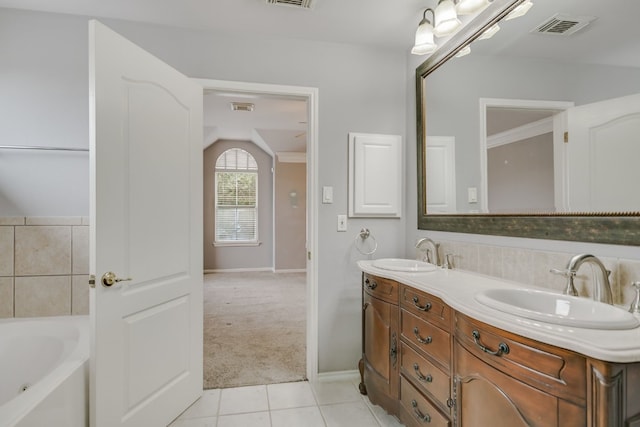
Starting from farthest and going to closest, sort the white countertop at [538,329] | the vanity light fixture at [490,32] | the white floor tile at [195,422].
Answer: the white floor tile at [195,422] < the vanity light fixture at [490,32] < the white countertop at [538,329]

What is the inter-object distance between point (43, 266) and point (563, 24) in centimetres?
302

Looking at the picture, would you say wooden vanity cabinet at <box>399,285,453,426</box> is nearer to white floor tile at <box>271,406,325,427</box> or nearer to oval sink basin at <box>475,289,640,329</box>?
oval sink basin at <box>475,289,640,329</box>

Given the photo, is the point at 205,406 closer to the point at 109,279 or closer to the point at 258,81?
the point at 109,279

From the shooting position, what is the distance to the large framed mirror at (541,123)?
113 centimetres

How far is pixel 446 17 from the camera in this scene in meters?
1.67

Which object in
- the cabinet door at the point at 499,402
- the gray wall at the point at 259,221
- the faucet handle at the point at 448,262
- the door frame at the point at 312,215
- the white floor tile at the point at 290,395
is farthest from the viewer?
the gray wall at the point at 259,221

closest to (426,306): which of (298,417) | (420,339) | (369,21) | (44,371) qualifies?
(420,339)

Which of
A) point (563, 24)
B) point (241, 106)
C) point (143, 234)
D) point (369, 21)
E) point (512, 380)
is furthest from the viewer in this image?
point (241, 106)

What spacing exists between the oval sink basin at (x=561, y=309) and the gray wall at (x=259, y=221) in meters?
5.72

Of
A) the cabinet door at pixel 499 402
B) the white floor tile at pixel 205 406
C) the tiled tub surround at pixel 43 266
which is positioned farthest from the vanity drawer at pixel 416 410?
the tiled tub surround at pixel 43 266

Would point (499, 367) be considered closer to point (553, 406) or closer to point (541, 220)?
point (553, 406)

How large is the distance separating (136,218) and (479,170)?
6.12ft

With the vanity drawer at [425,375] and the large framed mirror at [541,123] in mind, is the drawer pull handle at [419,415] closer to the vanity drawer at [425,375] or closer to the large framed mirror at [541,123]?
the vanity drawer at [425,375]

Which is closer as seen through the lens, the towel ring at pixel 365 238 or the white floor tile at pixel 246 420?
the white floor tile at pixel 246 420
